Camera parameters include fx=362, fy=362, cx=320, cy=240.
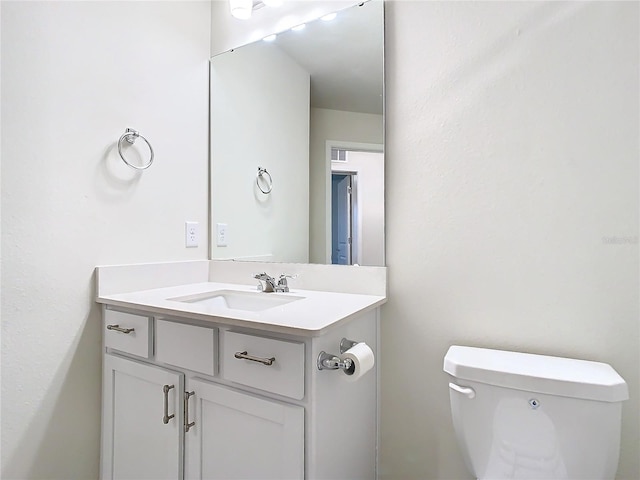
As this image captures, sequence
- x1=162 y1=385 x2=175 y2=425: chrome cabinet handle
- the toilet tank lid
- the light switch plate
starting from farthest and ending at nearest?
the light switch plate → x1=162 y1=385 x2=175 y2=425: chrome cabinet handle → the toilet tank lid

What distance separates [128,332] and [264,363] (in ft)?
1.92

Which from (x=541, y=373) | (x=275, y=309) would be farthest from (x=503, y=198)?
(x=275, y=309)

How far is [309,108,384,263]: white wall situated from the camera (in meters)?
1.43

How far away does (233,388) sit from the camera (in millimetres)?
1025

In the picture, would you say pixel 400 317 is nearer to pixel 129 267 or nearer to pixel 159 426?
pixel 159 426

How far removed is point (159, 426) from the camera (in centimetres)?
116

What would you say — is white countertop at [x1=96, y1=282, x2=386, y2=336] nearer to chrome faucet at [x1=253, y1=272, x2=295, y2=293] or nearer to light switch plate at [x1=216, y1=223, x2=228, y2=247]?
chrome faucet at [x1=253, y1=272, x2=295, y2=293]

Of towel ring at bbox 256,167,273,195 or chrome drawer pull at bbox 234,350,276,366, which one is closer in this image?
chrome drawer pull at bbox 234,350,276,366

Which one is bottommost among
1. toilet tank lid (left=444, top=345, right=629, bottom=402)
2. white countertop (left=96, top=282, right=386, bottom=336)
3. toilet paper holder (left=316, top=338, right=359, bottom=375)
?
toilet tank lid (left=444, top=345, right=629, bottom=402)

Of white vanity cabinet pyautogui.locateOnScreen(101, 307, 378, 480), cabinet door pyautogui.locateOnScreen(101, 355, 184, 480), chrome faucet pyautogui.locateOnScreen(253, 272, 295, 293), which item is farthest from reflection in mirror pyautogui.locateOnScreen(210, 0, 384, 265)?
cabinet door pyautogui.locateOnScreen(101, 355, 184, 480)

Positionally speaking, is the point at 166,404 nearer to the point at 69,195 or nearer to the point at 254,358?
the point at 254,358

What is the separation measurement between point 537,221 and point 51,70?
163 centimetres

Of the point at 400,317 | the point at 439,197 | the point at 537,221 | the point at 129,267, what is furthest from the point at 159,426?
the point at 537,221

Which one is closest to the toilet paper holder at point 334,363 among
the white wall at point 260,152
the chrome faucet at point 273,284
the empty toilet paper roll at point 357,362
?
the empty toilet paper roll at point 357,362
